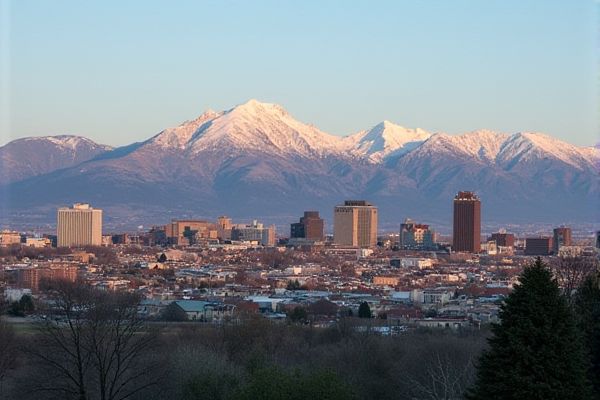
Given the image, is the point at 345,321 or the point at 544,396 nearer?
the point at 544,396

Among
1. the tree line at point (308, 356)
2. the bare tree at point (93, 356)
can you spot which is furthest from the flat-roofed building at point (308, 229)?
the bare tree at point (93, 356)

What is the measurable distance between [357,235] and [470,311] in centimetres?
Result: 11545

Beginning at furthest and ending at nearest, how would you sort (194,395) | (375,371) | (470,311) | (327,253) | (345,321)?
(327,253) → (470,311) → (345,321) → (375,371) → (194,395)

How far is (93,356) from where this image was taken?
138 feet

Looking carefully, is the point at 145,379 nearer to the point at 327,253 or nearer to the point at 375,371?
the point at 375,371

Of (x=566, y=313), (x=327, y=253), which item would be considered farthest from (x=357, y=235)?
(x=566, y=313)

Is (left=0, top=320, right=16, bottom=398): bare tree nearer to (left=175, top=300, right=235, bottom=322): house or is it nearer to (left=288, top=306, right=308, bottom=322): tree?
(left=175, top=300, right=235, bottom=322): house

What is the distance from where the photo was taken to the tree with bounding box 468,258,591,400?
2453 cm

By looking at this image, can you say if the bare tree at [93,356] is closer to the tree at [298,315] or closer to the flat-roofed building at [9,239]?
the tree at [298,315]

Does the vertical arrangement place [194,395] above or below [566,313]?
below

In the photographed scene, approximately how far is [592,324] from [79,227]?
16178cm

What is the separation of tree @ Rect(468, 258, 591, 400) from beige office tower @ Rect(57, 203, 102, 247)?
524 ft

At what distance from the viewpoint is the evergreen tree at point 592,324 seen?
27097 millimetres

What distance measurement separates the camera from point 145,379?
41688mm
